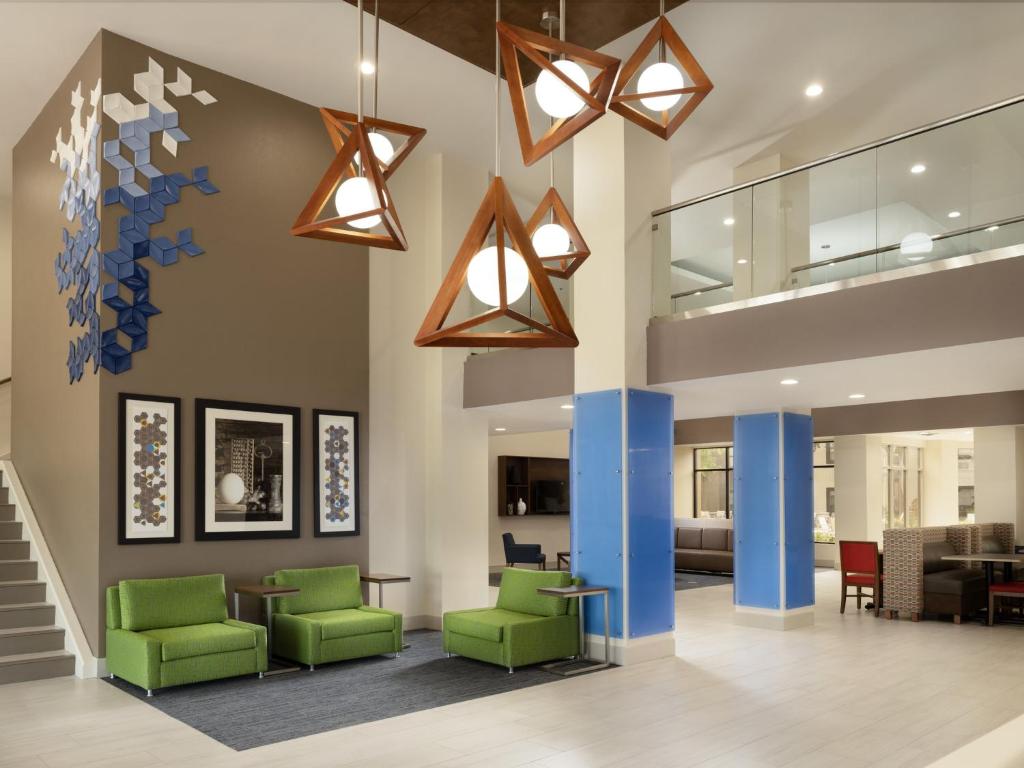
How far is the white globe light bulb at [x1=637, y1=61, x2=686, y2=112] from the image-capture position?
413 cm

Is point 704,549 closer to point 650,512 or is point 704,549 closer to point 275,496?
point 650,512

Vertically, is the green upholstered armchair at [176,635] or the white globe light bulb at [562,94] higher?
the white globe light bulb at [562,94]

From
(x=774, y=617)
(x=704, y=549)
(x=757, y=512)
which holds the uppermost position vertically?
(x=757, y=512)

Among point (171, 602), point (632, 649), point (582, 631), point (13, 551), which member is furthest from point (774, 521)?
point (13, 551)

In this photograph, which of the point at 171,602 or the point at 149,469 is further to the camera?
the point at 149,469

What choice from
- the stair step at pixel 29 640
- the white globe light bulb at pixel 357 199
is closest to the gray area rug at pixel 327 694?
the stair step at pixel 29 640

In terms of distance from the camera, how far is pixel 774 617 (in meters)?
9.70

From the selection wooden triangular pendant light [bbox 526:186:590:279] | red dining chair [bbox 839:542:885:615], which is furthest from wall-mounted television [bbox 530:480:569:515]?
wooden triangular pendant light [bbox 526:186:590:279]

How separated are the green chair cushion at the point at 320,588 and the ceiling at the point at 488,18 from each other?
15.7 ft

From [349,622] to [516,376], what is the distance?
321 cm

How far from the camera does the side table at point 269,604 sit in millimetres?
7172

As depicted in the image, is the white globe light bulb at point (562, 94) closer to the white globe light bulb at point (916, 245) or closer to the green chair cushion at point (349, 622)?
the white globe light bulb at point (916, 245)

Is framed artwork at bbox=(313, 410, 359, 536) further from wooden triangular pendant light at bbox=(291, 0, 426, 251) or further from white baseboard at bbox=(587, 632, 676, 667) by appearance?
wooden triangular pendant light at bbox=(291, 0, 426, 251)

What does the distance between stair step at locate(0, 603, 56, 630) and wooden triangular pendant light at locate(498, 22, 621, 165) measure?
6.19 m
